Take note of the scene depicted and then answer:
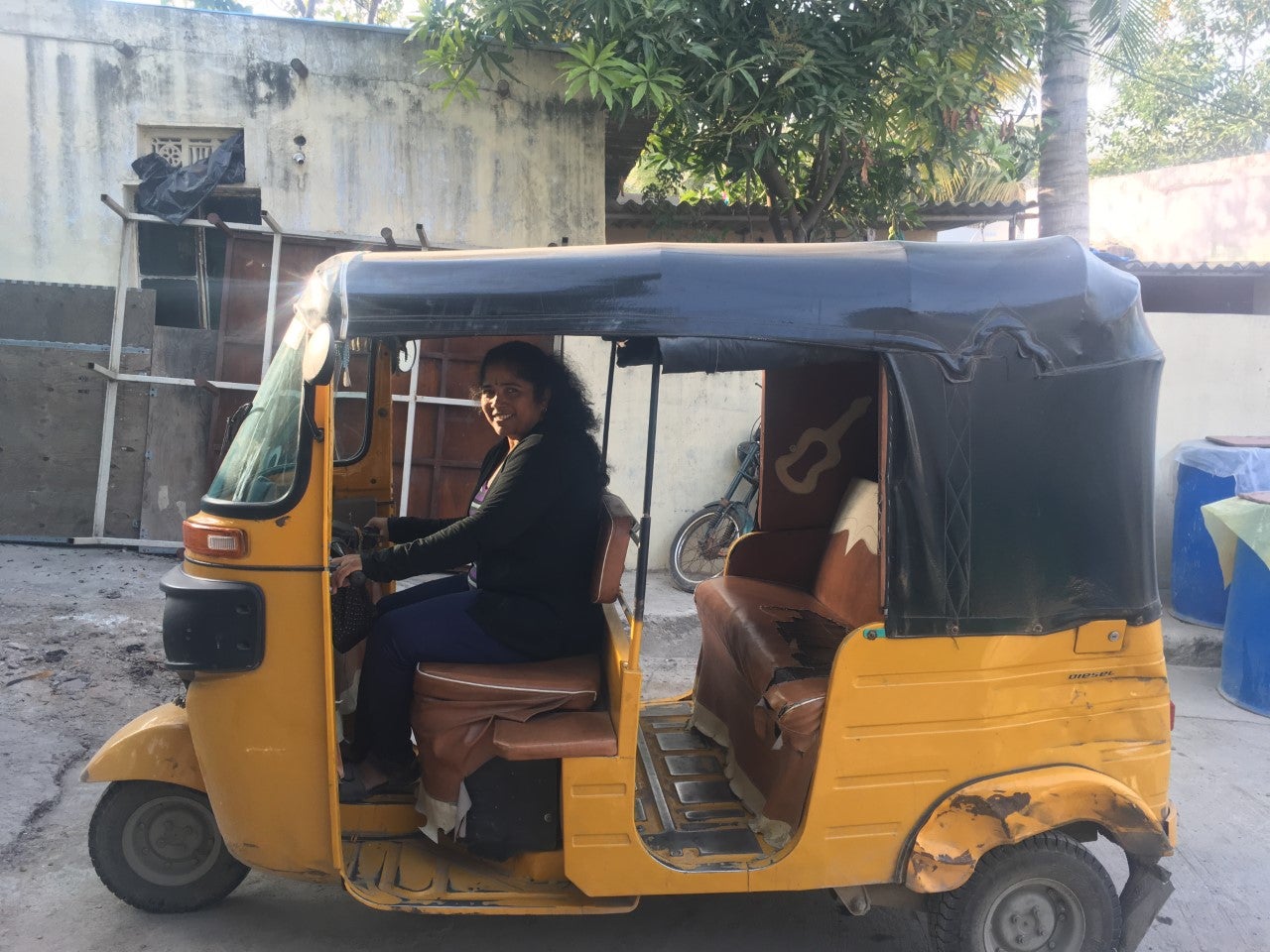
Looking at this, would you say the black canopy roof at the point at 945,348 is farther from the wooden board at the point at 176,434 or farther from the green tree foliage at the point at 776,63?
the wooden board at the point at 176,434

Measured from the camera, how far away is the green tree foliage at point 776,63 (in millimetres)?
5582

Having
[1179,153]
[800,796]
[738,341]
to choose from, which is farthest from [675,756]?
[1179,153]

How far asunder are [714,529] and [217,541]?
5.14 metres

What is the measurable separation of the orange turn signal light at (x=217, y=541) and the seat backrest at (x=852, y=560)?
2.08m

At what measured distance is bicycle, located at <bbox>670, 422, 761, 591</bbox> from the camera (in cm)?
739

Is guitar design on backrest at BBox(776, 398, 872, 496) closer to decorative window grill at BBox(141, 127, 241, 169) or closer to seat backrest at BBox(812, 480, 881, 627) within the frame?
seat backrest at BBox(812, 480, 881, 627)

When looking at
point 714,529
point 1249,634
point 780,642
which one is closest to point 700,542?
point 714,529

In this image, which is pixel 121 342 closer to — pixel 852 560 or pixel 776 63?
pixel 776 63

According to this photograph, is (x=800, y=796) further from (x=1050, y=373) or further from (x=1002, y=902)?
(x=1050, y=373)

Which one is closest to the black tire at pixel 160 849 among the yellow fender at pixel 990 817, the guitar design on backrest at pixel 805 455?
the yellow fender at pixel 990 817

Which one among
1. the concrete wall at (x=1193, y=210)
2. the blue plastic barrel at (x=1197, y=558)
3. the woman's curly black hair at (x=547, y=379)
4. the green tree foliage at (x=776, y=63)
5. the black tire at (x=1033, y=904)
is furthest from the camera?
the concrete wall at (x=1193, y=210)

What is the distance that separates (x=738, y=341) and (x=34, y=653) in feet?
14.4

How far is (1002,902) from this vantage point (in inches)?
110

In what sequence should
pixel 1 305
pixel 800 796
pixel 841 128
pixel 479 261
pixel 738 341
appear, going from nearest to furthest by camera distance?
pixel 479 261
pixel 738 341
pixel 800 796
pixel 841 128
pixel 1 305
